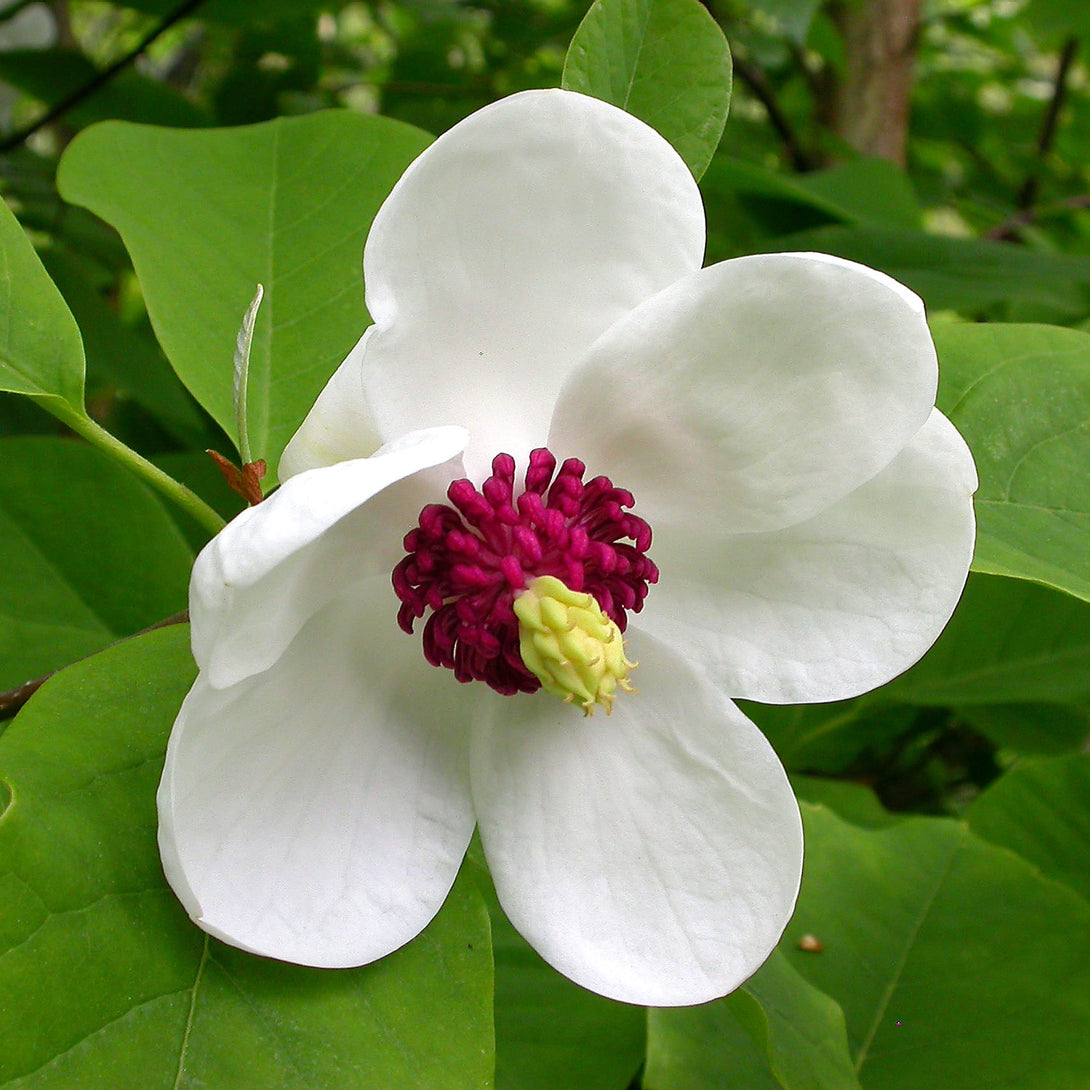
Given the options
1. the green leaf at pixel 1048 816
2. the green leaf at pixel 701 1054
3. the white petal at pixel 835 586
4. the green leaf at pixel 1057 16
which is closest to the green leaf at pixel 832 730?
the green leaf at pixel 1048 816

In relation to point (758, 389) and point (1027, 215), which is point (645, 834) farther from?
point (1027, 215)

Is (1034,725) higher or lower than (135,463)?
lower

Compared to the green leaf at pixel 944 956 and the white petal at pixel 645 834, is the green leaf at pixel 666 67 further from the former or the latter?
the green leaf at pixel 944 956

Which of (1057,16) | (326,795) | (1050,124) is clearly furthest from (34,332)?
(1050,124)

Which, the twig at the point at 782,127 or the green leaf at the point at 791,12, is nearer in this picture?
the green leaf at the point at 791,12

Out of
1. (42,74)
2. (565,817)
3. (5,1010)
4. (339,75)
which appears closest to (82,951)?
(5,1010)

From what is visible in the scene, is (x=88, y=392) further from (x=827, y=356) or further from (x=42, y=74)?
(x=827, y=356)
